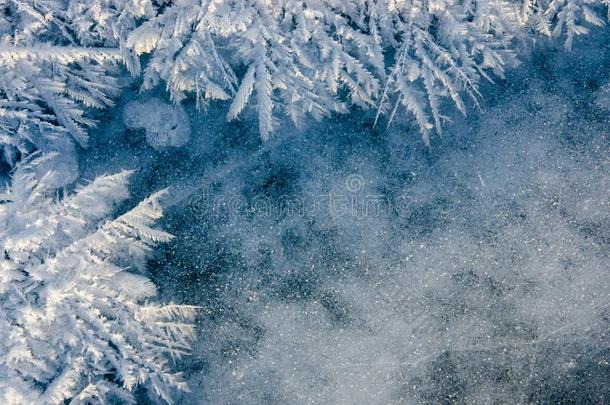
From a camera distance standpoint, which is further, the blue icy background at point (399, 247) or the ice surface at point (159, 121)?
the ice surface at point (159, 121)

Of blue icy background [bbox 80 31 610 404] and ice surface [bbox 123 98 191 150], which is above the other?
ice surface [bbox 123 98 191 150]

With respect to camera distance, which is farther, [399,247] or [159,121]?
[159,121]

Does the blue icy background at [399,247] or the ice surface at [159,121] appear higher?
the ice surface at [159,121]

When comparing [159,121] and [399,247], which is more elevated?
[159,121]

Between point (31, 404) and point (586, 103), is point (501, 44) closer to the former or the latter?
point (586, 103)

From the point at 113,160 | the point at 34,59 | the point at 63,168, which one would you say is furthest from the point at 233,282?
the point at 34,59
